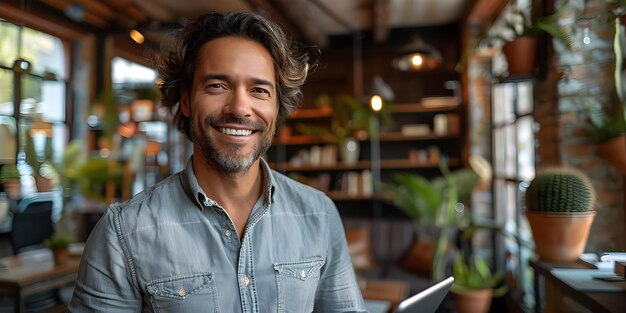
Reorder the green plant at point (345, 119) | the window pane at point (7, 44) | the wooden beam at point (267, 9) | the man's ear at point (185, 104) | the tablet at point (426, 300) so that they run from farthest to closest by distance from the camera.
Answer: the green plant at point (345, 119), the wooden beam at point (267, 9), the window pane at point (7, 44), the man's ear at point (185, 104), the tablet at point (426, 300)

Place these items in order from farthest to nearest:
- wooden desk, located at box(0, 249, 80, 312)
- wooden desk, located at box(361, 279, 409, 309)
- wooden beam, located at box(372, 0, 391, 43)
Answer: wooden beam, located at box(372, 0, 391, 43), wooden desk, located at box(361, 279, 409, 309), wooden desk, located at box(0, 249, 80, 312)

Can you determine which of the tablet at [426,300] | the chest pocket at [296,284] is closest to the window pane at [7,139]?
the chest pocket at [296,284]

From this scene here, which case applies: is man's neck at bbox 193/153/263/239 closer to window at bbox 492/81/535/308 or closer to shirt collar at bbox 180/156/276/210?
shirt collar at bbox 180/156/276/210

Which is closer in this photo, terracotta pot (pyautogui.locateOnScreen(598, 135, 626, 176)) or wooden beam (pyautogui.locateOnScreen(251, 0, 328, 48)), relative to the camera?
terracotta pot (pyautogui.locateOnScreen(598, 135, 626, 176))

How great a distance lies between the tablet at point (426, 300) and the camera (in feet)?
2.31

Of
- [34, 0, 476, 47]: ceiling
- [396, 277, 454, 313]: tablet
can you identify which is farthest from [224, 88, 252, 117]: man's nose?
[34, 0, 476, 47]: ceiling

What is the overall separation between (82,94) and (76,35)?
550 mm

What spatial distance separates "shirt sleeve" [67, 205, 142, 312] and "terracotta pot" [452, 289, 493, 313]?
290cm

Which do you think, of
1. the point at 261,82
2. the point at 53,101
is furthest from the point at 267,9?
the point at 261,82

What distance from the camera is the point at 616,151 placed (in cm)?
181

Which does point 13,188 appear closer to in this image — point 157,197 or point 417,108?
point 157,197

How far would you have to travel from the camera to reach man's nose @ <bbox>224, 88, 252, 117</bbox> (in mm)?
1126

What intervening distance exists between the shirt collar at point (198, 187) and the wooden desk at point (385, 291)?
219cm

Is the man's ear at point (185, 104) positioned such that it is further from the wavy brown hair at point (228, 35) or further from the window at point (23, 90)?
the window at point (23, 90)
